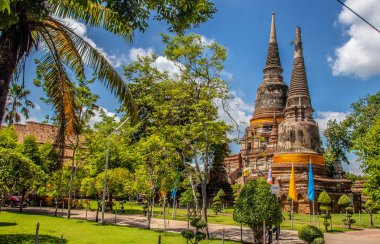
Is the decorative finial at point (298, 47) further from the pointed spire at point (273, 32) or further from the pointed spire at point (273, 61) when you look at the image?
the pointed spire at point (273, 32)

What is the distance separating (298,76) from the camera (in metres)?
40.1

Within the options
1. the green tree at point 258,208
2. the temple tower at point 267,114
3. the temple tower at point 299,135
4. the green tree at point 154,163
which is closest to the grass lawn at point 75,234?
the green tree at point 258,208

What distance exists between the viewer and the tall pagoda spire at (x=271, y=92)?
46647 millimetres

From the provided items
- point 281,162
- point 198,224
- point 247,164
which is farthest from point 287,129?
point 198,224

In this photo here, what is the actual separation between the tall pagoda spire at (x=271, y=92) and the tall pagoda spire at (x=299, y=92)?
6.41m

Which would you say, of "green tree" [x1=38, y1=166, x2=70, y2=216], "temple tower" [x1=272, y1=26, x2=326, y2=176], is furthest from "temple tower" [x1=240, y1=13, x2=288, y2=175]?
"green tree" [x1=38, y1=166, x2=70, y2=216]

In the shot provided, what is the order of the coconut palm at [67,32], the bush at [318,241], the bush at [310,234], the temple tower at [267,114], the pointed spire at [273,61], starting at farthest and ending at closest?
the pointed spire at [273,61], the temple tower at [267,114], the bush at [310,234], the bush at [318,241], the coconut palm at [67,32]

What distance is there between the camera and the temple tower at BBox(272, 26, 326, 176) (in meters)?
35.4

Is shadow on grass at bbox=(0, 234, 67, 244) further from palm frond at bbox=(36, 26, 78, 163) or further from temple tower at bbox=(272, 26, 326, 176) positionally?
temple tower at bbox=(272, 26, 326, 176)

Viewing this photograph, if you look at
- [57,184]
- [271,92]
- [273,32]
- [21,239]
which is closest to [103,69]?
[21,239]

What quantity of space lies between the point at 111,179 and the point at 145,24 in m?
18.0

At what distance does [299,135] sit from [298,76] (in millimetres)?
7525

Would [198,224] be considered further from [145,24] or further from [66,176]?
[66,176]

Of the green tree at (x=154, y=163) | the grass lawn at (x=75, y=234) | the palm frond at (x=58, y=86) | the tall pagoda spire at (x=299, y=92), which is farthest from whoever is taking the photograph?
the tall pagoda spire at (x=299, y=92)
